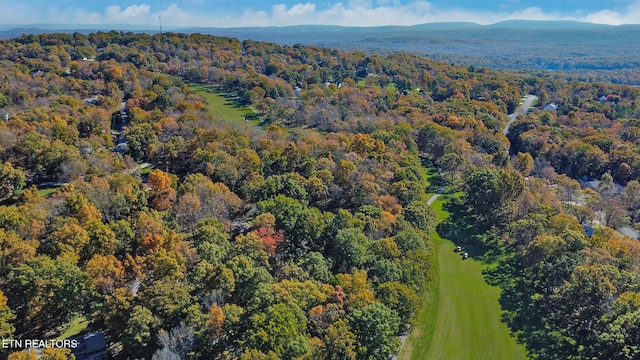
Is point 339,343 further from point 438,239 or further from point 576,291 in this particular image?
point 438,239

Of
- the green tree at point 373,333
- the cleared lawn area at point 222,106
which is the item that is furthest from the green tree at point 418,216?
the cleared lawn area at point 222,106

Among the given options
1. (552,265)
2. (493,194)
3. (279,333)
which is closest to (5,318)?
(279,333)

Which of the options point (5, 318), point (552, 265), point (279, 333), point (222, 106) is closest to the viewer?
point (279, 333)

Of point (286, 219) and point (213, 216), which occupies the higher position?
point (286, 219)

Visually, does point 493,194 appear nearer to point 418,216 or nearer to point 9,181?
point 418,216

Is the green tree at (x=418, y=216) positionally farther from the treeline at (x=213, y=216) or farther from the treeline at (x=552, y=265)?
the treeline at (x=552, y=265)
